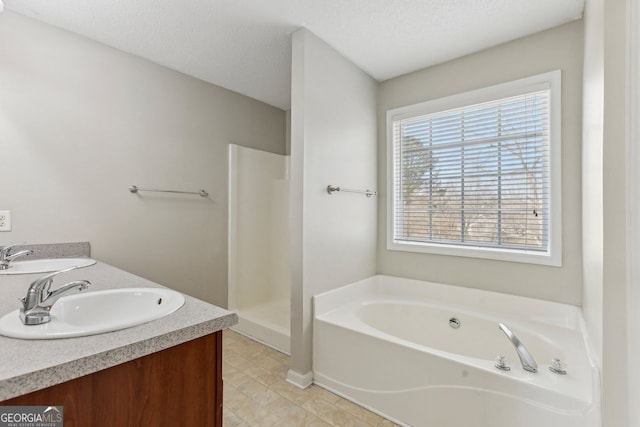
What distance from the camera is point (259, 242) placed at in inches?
131

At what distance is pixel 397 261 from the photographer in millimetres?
2656

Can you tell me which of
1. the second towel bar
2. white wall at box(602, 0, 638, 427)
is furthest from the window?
white wall at box(602, 0, 638, 427)

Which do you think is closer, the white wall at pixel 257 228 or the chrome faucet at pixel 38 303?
the chrome faucet at pixel 38 303

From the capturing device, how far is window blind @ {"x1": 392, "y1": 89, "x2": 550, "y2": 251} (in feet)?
6.67

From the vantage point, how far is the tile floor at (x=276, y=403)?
1.62m

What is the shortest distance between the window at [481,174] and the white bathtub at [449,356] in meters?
0.37

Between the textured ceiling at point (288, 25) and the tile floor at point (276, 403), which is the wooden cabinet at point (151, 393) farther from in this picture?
the textured ceiling at point (288, 25)

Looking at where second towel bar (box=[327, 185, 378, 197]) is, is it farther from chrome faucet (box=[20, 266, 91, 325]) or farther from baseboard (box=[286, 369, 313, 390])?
chrome faucet (box=[20, 266, 91, 325])

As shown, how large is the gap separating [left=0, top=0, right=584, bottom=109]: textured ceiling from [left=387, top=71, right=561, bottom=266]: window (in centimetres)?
38

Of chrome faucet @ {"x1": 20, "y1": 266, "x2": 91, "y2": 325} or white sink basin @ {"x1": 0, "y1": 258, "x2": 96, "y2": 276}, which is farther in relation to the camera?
white sink basin @ {"x1": 0, "y1": 258, "x2": 96, "y2": 276}

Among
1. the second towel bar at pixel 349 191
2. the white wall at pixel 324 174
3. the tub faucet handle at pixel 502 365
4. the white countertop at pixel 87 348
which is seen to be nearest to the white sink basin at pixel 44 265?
the white countertop at pixel 87 348

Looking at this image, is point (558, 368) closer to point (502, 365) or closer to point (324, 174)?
point (502, 365)

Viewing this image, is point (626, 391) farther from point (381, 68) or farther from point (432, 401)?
point (381, 68)

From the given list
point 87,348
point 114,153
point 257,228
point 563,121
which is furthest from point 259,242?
point 563,121
